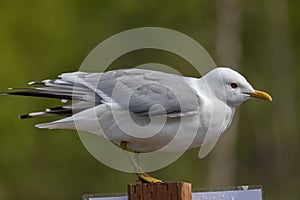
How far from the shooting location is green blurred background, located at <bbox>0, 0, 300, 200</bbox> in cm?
874

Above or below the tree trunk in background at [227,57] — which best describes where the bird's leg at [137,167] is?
below

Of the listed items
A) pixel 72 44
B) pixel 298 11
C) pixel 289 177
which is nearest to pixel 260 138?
pixel 289 177

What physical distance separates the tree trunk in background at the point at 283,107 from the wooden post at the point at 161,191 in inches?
261

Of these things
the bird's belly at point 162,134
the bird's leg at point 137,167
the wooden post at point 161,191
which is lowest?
the wooden post at point 161,191

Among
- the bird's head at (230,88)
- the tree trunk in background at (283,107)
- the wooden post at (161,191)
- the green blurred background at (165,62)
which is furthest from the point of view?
the tree trunk in background at (283,107)

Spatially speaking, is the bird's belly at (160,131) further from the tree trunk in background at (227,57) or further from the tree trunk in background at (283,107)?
the tree trunk in background at (283,107)

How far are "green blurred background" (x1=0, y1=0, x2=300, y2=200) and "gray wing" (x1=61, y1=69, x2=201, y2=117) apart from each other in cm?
468

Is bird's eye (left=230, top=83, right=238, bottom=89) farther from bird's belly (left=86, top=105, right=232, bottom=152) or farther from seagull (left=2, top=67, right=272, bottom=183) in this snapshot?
bird's belly (left=86, top=105, right=232, bottom=152)

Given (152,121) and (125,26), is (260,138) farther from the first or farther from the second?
(152,121)

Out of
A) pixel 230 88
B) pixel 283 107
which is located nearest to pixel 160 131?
pixel 230 88

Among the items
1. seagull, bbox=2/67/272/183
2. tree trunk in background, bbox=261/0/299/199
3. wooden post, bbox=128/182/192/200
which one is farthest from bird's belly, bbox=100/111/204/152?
tree trunk in background, bbox=261/0/299/199

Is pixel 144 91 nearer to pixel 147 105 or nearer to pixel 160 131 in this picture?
pixel 147 105

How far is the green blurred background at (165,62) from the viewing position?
28.7ft

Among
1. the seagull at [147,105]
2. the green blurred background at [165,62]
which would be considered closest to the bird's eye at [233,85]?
the seagull at [147,105]
